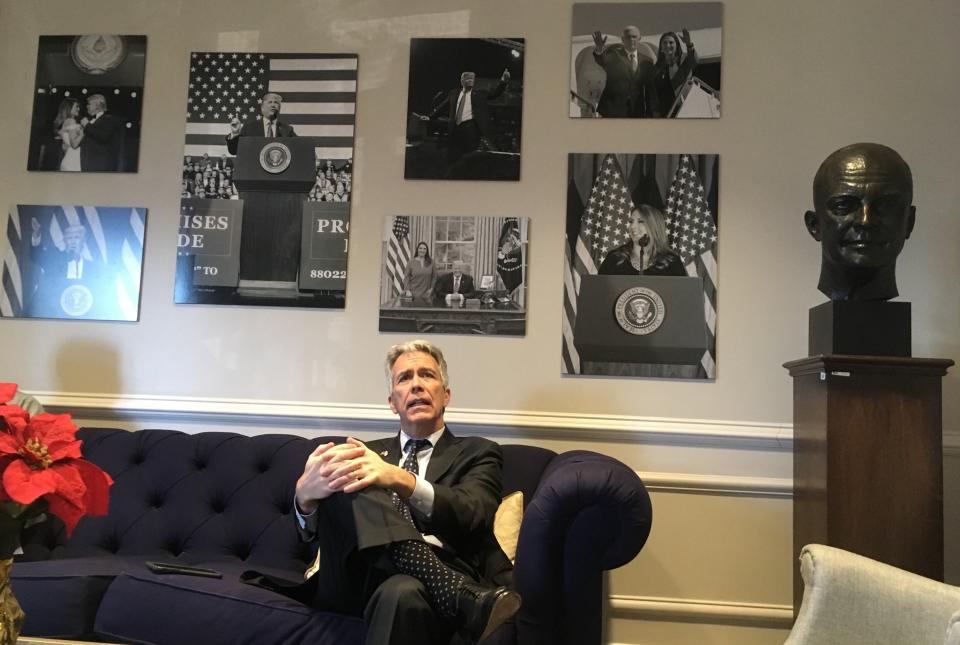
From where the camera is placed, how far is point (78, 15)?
3.29m

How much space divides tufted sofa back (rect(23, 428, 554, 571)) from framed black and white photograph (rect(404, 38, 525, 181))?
1.09 metres

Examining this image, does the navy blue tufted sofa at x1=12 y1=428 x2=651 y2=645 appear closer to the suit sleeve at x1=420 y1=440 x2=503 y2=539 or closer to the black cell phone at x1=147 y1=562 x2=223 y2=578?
the black cell phone at x1=147 y1=562 x2=223 y2=578

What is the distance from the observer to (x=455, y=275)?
301cm

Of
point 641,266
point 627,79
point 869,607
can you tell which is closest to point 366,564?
point 869,607

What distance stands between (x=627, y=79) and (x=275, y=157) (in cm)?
137

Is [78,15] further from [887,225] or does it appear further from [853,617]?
[853,617]

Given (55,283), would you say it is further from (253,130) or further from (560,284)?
(560,284)

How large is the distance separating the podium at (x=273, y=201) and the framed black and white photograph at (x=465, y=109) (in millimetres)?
420

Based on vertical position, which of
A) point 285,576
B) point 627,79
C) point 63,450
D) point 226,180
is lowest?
point 285,576

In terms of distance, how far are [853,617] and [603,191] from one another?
5.77 feet

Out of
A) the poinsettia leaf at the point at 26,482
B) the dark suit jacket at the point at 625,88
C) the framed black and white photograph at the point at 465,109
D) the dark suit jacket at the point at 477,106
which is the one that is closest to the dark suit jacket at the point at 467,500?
the poinsettia leaf at the point at 26,482

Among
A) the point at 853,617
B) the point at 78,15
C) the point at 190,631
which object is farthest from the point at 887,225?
the point at 78,15

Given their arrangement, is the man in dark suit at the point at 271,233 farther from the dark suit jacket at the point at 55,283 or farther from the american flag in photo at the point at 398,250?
the dark suit jacket at the point at 55,283

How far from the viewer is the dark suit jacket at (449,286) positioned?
3.00 m
